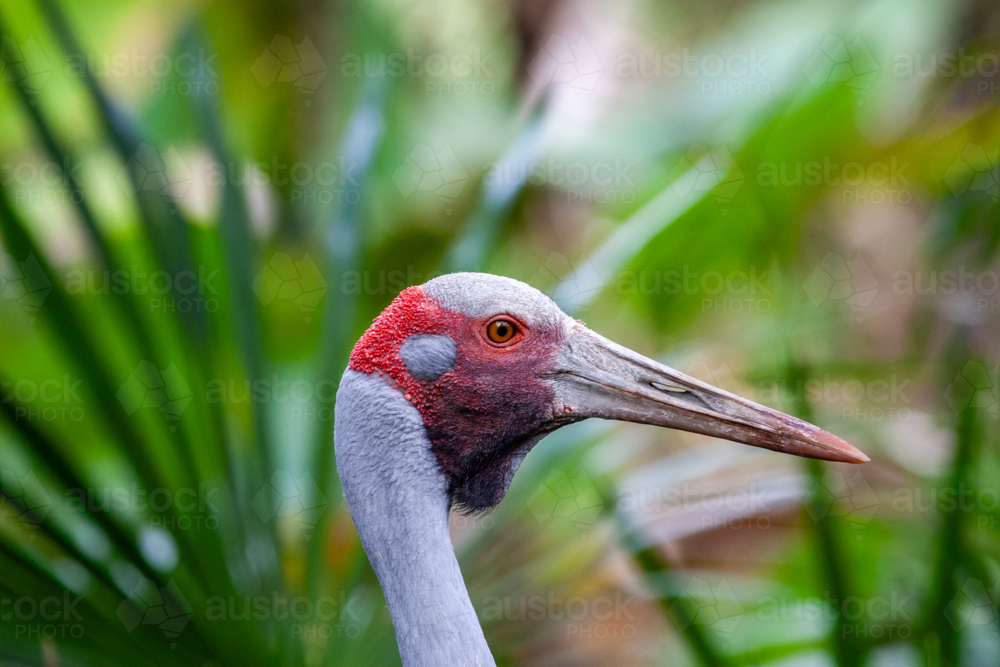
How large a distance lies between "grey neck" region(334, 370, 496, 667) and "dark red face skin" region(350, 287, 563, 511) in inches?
1.4

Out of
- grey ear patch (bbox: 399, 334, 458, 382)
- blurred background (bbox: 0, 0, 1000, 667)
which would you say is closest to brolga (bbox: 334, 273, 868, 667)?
grey ear patch (bbox: 399, 334, 458, 382)

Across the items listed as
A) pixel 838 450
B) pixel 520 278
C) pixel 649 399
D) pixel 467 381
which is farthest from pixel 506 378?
pixel 520 278

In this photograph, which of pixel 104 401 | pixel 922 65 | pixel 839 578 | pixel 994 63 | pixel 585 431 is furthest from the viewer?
pixel 994 63

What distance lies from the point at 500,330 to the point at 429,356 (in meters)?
0.14

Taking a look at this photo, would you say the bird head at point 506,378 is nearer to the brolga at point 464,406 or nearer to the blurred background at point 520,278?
the brolga at point 464,406

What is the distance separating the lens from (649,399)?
157 centimetres

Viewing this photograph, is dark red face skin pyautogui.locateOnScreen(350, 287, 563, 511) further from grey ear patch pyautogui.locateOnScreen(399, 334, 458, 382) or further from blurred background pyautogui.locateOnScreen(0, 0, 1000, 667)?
blurred background pyautogui.locateOnScreen(0, 0, 1000, 667)

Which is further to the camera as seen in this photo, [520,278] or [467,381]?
[520,278]

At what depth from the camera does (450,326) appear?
5.09 feet

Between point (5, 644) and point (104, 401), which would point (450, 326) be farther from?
point (5, 644)

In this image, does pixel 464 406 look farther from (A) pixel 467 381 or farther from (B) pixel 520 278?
(B) pixel 520 278

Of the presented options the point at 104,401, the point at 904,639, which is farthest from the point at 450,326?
the point at 904,639

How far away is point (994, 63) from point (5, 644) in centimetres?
549

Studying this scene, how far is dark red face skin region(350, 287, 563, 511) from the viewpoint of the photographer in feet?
5.07
